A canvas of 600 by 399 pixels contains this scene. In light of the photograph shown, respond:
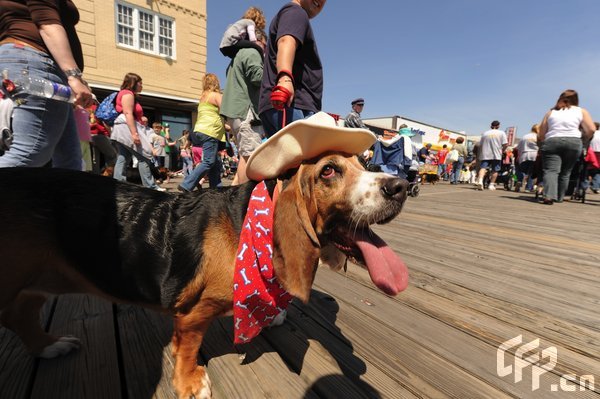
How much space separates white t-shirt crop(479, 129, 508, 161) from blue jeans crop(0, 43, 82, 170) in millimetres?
11808

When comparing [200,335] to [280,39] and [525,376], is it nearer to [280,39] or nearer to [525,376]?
[525,376]

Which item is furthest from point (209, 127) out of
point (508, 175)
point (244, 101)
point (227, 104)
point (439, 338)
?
point (508, 175)

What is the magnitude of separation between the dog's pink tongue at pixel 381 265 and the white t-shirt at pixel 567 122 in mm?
7458

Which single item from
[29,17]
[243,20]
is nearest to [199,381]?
[29,17]

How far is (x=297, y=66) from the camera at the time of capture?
296cm

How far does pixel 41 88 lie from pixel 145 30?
54.6 feet

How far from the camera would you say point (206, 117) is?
498 cm

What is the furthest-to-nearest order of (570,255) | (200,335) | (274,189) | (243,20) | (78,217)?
(243,20) → (570,255) → (274,189) → (200,335) → (78,217)

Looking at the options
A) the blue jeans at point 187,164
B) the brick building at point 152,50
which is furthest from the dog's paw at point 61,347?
the brick building at point 152,50

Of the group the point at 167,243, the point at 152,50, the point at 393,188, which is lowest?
the point at 167,243

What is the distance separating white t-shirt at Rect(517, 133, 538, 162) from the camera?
10.7 meters

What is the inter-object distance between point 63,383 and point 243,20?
3975 millimetres

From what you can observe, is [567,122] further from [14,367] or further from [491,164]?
[14,367]

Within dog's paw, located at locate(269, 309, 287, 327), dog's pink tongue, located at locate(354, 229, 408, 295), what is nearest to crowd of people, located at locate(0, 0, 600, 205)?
dog's pink tongue, located at locate(354, 229, 408, 295)
